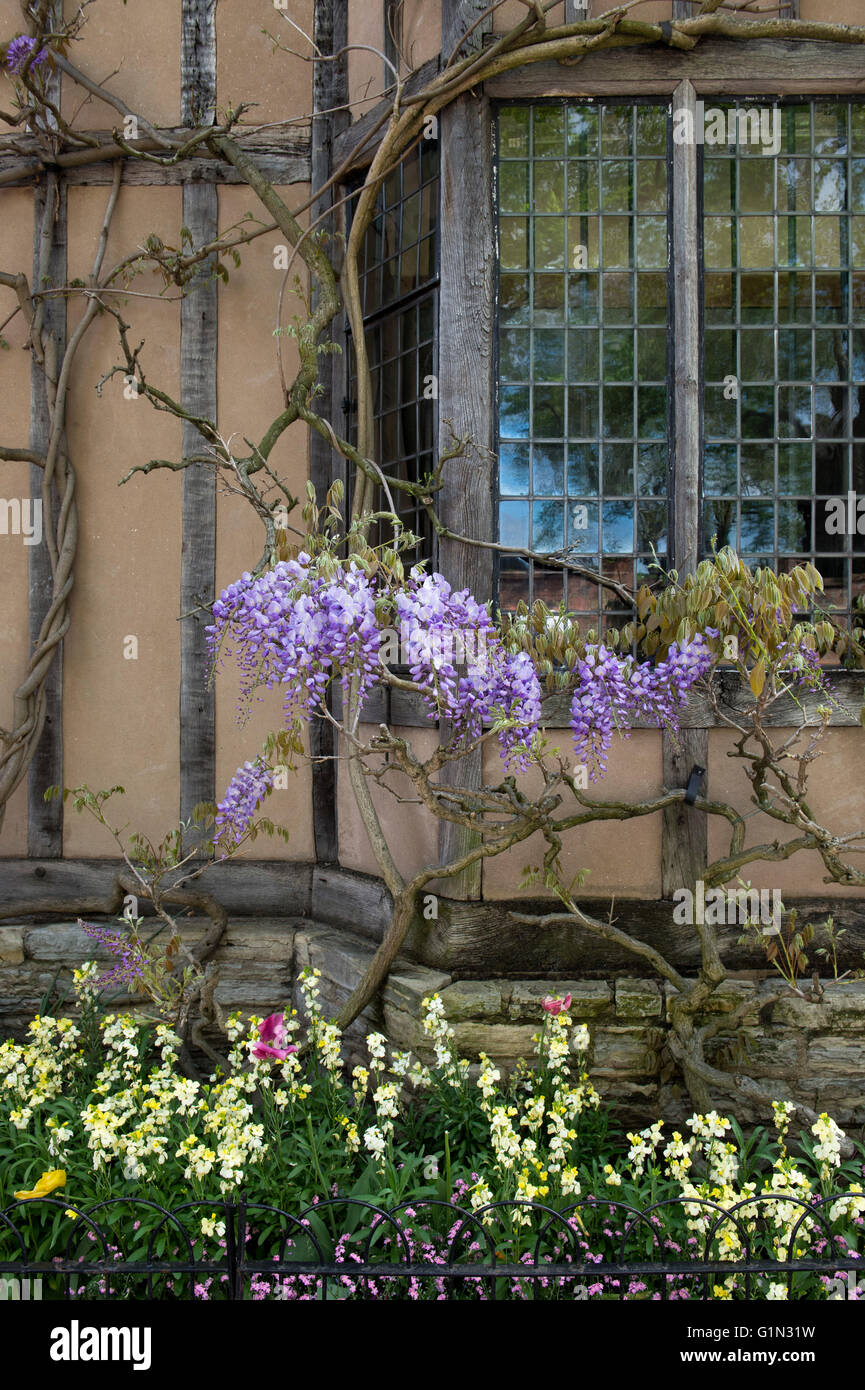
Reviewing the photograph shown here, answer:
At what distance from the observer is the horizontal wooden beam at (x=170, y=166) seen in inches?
214

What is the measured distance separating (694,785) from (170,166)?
158 inches

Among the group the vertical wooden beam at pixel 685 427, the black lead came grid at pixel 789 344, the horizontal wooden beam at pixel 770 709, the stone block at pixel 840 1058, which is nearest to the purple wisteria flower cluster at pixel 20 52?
the vertical wooden beam at pixel 685 427

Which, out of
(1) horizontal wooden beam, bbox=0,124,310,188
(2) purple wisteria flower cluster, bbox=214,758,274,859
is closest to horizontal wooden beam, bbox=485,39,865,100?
(1) horizontal wooden beam, bbox=0,124,310,188

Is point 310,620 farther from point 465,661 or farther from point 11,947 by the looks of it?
point 11,947

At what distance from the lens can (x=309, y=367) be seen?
485cm

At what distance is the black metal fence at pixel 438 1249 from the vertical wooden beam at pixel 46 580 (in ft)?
7.27

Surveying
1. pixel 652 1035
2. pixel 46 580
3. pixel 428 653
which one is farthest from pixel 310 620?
pixel 46 580

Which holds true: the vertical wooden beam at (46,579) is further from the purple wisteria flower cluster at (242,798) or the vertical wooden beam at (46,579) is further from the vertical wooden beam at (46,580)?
the purple wisteria flower cluster at (242,798)

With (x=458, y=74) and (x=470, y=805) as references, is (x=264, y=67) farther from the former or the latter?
(x=470, y=805)

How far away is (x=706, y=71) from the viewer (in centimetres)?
441

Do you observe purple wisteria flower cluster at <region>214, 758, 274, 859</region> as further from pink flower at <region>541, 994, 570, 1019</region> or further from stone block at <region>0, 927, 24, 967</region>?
pink flower at <region>541, 994, 570, 1019</region>

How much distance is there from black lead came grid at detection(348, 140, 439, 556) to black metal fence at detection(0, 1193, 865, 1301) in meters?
2.73

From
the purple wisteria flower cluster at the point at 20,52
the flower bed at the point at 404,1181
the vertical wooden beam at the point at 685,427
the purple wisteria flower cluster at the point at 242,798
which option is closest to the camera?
the flower bed at the point at 404,1181

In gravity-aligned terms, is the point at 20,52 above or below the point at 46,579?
above
